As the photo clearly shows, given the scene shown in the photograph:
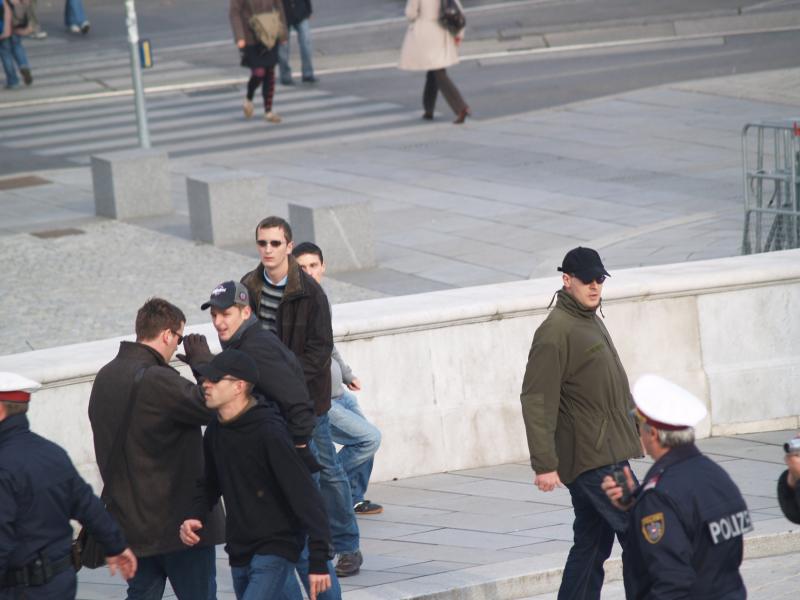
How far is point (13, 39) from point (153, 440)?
20.3m

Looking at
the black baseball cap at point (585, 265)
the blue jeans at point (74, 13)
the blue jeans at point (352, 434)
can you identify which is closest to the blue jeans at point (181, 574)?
the blue jeans at point (352, 434)

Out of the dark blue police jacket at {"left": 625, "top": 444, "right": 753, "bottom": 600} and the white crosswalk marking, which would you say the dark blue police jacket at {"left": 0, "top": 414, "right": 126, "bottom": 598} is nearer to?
the dark blue police jacket at {"left": 625, "top": 444, "right": 753, "bottom": 600}

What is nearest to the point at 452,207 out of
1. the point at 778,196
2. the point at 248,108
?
the point at 778,196

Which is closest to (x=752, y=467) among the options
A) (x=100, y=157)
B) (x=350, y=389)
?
(x=350, y=389)

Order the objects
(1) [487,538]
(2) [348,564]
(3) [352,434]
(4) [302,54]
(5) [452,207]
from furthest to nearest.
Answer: (4) [302,54]
(5) [452,207]
(1) [487,538]
(3) [352,434]
(2) [348,564]

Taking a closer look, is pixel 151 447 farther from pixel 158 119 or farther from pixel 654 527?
pixel 158 119

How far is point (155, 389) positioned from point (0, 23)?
66.2 ft

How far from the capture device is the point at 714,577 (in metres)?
4.61

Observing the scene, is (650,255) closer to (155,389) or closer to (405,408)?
(405,408)

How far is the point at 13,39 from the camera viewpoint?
2500cm

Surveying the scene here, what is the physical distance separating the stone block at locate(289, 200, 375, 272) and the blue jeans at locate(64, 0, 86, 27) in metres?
18.2

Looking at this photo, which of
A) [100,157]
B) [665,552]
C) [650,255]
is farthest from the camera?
[100,157]

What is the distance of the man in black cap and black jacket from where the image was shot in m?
5.55

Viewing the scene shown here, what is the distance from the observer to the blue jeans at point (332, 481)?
22.9 feet
